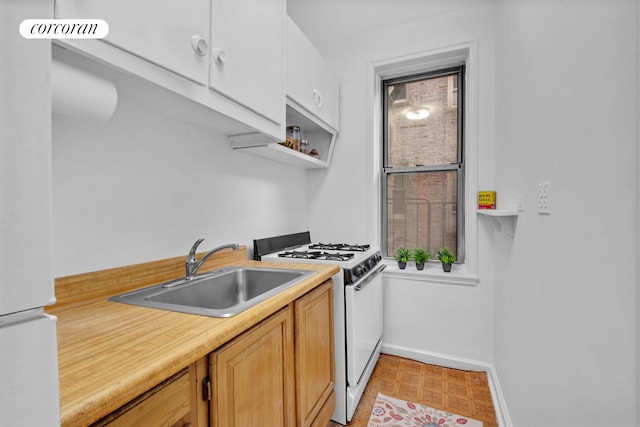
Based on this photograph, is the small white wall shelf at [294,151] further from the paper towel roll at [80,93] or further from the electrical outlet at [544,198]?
the electrical outlet at [544,198]

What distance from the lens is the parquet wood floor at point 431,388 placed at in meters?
1.75

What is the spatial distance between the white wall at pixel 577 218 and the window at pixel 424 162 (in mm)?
912

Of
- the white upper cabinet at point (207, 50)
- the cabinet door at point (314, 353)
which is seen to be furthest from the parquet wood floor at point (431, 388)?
the white upper cabinet at point (207, 50)

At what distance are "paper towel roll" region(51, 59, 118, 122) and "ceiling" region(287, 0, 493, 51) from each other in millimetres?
1773

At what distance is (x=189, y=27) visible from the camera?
1.00 metres

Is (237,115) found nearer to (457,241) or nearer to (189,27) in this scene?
(189,27)

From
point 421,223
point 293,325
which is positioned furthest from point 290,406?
point 421,223

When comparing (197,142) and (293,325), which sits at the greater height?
(197,142)

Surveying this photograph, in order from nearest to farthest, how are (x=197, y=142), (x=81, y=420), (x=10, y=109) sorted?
1. (x=10, y=109)
2. (x=81, y=420)
3. (x=197, y=142)

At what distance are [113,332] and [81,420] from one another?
338 millimetres

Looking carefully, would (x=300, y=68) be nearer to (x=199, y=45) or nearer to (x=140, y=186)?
(x=199, y=45)

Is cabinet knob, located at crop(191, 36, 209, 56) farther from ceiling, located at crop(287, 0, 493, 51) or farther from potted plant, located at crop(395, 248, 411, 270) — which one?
potted plant, located at crop(395, 248, 411, 270)

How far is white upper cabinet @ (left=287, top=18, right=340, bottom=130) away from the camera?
5.81 feet

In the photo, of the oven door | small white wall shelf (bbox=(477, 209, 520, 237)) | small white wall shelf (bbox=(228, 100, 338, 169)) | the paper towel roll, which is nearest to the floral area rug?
the oven door
